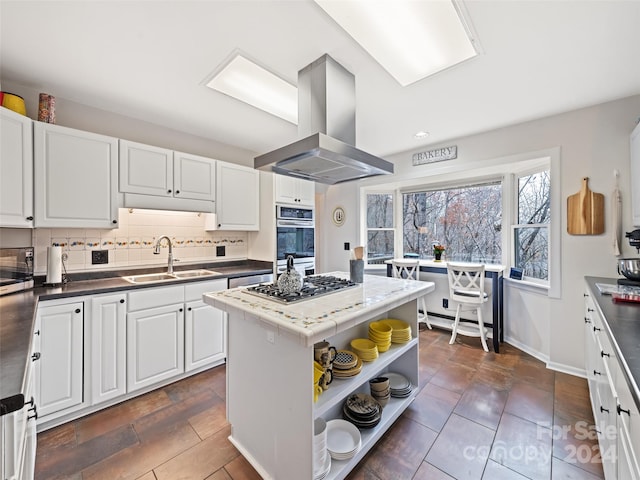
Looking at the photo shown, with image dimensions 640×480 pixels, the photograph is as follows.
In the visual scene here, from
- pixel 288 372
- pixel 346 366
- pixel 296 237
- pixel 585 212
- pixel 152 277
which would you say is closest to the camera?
pixel 288 372

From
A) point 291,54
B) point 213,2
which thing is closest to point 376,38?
point 291,54

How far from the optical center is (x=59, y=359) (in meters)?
1.83

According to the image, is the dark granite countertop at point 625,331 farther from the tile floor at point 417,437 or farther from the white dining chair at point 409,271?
the white dining chair at point 409,271

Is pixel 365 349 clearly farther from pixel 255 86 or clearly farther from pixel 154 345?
pixel 255 86

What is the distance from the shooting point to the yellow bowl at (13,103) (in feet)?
6.05

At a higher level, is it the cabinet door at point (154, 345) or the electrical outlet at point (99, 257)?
the electrical outlet at point (99, 257)

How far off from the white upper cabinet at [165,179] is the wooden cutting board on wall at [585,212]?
11.6 ft

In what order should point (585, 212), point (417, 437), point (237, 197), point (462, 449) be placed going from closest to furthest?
point (462, 449), point (417, 437), point (585, 212), point (237, 197)

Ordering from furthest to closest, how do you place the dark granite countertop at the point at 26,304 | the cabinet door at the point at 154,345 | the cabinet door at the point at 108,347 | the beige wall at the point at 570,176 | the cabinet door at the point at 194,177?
1. the cabinet door at the point at 194,177
2. the beige wall at the point at 570,176
3. the cabinet door at the point at 154,345
4. the cabinet door at the point at 108,347
5. the dark granite countertop at the point at 26,304

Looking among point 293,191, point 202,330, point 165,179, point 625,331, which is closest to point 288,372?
point 625,331

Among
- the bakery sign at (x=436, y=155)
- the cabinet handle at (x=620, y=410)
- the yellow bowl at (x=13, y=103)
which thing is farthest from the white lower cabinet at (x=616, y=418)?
the yellow bowl at (x=13, y=103)

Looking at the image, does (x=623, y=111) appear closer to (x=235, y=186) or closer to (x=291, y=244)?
(x=291, y=244)

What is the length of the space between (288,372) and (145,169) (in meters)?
2.28

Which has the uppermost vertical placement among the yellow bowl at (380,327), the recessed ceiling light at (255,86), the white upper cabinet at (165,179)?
the recessed ceiling light at (255,86)
